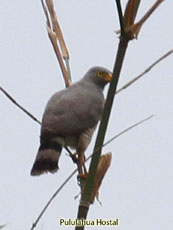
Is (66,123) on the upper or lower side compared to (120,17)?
lower

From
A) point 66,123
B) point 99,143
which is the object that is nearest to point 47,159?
point 66,123

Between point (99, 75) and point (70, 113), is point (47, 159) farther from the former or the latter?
point (99, 75)

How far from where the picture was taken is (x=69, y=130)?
8.82 ft

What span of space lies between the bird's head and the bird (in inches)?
11.7

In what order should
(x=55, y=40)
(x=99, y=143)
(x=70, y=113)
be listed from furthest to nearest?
(x=70, y=113)
(x=55, y=40)
(x=99, y=143)

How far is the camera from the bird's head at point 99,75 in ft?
10.8

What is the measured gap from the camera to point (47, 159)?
2.34 meters

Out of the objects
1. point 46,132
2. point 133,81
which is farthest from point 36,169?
point 133,81

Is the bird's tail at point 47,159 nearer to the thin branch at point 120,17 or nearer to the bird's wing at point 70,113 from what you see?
the bird's wing at point 70,113

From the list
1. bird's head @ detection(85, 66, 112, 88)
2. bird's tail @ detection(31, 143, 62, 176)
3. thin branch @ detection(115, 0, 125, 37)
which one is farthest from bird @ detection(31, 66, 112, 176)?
thin branch @ detection(115, 0, 125, 37)

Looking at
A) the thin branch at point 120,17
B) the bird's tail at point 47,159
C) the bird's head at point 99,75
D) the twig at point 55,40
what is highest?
the thin branch at point 120,17

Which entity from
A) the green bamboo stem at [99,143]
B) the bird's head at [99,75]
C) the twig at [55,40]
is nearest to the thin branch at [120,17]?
the green bamboo stem at [99,143]

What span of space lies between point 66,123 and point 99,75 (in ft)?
2.60

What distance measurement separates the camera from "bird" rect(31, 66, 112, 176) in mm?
2393
